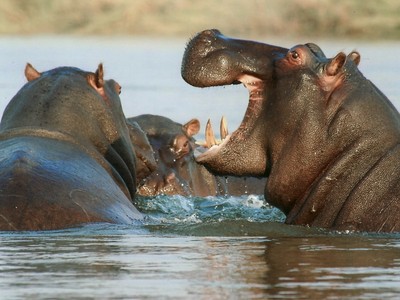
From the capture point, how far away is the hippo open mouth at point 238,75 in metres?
8.98

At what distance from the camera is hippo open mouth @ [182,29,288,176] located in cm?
898

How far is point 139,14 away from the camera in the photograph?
50.5 m

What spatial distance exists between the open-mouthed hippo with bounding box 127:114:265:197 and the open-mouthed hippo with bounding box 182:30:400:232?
4554 mm

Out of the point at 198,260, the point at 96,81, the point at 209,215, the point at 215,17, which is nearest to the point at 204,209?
the point at 209,215

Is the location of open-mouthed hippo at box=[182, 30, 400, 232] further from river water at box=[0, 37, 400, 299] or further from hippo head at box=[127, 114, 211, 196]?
hippo head at box=[127, 114, 211, 196]

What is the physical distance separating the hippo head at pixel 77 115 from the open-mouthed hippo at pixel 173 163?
2.89 meters

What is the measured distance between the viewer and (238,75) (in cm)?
902

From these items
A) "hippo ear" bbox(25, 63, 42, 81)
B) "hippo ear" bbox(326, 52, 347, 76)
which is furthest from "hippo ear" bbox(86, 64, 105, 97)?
"hippo ear" bbox(326, 52, 347, 76)

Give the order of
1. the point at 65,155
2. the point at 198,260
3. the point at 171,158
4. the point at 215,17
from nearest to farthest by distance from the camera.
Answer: the point at 198,260
the point at 65,155
the point at 171,158
the point at 215,17

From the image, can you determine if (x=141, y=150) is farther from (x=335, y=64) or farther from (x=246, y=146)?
(x=335, y=64)

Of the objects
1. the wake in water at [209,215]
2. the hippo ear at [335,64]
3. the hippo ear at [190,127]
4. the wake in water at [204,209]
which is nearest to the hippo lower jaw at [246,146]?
the wake in water at [209,215]

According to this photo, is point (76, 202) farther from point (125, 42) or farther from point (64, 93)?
point (125, 42)

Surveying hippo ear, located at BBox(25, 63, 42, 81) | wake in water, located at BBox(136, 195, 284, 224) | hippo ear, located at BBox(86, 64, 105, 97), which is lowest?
wake in water, located at BBox(136, 195, 284, 224)

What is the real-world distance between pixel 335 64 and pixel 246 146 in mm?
759
